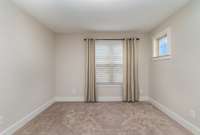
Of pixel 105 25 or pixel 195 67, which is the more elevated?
pixel 105 25

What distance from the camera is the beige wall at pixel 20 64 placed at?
215 cm

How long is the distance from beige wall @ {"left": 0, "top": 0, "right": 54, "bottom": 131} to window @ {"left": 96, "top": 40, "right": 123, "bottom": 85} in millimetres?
1727

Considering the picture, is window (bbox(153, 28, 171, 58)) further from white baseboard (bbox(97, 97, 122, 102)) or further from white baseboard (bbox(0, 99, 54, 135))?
white baseboard (bbox(0, 99, 54, 135))

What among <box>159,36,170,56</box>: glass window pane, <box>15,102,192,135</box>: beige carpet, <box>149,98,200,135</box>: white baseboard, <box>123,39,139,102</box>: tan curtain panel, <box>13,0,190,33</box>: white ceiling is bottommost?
<box>15,102,192,135</box>: beige carpet

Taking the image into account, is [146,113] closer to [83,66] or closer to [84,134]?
[84,134]

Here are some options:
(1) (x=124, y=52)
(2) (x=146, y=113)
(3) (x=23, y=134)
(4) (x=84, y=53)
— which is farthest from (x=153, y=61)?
(3) (x=23, y=134)

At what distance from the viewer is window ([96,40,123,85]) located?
4512mm

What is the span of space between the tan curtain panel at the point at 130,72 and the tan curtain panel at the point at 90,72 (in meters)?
1.04

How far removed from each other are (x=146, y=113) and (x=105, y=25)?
2601 millimetres

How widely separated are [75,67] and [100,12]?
2.26 metres

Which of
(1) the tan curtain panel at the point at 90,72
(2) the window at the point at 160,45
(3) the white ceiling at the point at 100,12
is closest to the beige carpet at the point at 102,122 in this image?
(1) the tan curtain panel at the point at 90,72

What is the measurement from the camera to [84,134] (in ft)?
7.60

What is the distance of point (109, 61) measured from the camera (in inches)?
178

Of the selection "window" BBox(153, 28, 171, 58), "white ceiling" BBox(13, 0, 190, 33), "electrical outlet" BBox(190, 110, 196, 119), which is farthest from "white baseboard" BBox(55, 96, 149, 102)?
"white ceiling" BBox(13, 0, 190, 33)
